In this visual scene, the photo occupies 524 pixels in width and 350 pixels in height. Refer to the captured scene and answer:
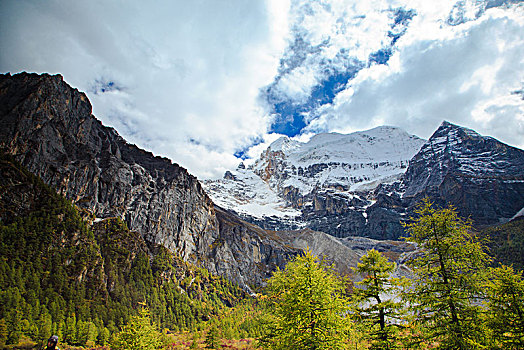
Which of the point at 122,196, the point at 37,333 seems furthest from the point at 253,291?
the point at 37,333

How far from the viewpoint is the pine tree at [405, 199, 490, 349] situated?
11164mm

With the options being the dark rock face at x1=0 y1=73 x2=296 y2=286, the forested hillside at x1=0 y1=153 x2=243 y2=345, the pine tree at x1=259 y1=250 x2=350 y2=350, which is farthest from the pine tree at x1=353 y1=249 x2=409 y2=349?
the dark rock face at x1=0 y1=73 x2=296 y2=286

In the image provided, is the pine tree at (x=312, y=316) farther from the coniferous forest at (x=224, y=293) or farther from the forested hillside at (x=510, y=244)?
the forested hillside at (x=510, y=244)

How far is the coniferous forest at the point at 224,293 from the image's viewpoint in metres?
11.7

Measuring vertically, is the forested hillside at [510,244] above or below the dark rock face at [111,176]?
below

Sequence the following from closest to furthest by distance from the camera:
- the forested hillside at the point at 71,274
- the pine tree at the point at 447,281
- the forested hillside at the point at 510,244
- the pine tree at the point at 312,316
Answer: the pine tree at the point at 447,281 → the pine tree at the point at 312,316 → the forested hillside at the point at 71,274 → the forested hillside at the point at 510,244

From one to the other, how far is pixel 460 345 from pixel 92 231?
102998 millimetres

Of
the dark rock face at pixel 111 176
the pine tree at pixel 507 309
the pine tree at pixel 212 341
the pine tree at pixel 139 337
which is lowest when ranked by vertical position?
the pine tree at pixel 212 341

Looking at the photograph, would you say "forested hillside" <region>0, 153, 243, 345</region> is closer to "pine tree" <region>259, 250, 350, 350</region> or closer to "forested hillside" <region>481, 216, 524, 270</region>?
"pine tree" <region>259, 250, 350, 350</region>

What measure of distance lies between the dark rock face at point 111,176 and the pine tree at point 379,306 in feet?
343

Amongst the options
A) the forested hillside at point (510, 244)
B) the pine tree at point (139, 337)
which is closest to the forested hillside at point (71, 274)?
the pine tree at point (139, 337)

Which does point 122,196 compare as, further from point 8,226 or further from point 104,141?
point 8,226

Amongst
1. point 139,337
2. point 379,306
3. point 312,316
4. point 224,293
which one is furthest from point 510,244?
point 139,337

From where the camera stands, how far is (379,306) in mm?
13336
